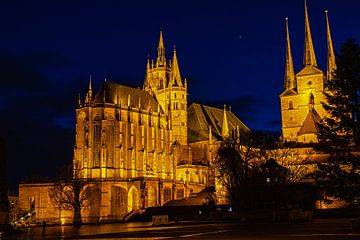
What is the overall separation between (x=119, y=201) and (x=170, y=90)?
33.9 meters

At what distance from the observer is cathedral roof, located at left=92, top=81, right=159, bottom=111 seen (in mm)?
92438

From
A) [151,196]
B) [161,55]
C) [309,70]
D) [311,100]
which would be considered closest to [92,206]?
[151,196]

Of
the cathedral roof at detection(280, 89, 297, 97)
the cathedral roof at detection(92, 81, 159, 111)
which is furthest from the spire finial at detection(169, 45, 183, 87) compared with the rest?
the cathedral roof at detection(280, 89, 297, 97)

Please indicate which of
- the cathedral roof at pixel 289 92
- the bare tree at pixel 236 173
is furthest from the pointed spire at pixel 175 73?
the bare tree at pixel 236 173

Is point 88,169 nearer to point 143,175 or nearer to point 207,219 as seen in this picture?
point 143,175

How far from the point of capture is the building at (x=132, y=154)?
84.1m

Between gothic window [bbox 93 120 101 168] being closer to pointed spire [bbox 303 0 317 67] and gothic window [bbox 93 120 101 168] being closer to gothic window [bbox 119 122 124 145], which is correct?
gothic window [bbox 119 122 124 145]

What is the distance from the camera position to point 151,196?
285 ft

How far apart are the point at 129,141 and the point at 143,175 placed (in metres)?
6.98

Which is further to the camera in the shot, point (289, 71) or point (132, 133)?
point (289, 71)

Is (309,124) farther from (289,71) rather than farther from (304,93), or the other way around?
(289,71)

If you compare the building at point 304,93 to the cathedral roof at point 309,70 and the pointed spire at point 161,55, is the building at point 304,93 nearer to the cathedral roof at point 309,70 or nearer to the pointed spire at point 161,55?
the cathedral roof at point 309,70

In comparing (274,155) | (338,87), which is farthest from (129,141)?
(338,87)

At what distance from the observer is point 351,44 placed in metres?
29.6
